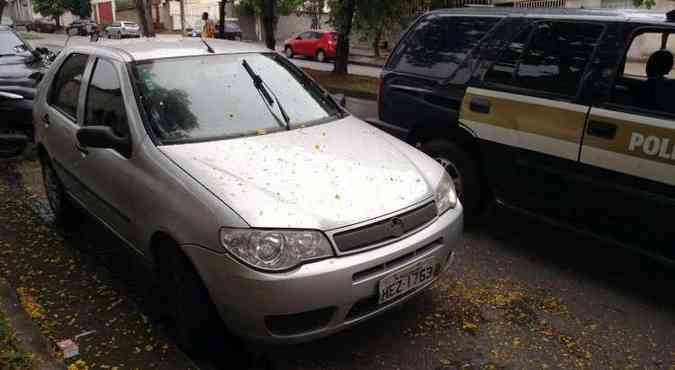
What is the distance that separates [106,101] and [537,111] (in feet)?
9.70

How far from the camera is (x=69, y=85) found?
13.4 feet

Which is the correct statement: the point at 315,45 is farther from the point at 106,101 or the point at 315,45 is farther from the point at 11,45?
the point at 106,101

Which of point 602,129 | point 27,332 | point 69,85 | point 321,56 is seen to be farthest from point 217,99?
point 321,56

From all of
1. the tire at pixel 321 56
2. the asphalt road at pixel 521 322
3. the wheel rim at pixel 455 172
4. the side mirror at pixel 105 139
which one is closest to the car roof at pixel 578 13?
the wheel rim at pixel 455 172

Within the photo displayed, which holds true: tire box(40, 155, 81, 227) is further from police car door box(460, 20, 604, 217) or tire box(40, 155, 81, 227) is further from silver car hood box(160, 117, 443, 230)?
police car door box(460, 20, 604, 217)

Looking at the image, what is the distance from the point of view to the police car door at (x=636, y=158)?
3223 mm

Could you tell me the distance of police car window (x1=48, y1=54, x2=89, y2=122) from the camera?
3927 millimetres

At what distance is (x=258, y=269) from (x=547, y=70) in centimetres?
265

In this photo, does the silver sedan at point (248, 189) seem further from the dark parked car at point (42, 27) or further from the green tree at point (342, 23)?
the dark parked car at point (42, 27)

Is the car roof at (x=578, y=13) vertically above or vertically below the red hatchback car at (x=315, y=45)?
below

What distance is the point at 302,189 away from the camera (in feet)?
8.82

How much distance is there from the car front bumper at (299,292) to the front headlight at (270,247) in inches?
1.5

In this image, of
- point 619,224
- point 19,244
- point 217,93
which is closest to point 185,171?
point 217,93

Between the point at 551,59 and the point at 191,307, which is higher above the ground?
the point at 551,59
